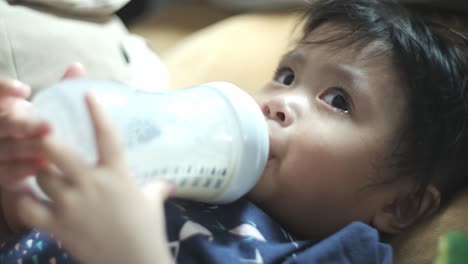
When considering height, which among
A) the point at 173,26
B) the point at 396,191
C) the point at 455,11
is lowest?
the point at 173,26

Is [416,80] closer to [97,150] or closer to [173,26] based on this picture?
[97,150]

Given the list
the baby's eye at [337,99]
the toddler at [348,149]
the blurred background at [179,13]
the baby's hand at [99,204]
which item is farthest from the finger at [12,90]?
the blurred background at [179,13]

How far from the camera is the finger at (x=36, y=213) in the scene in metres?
0.61

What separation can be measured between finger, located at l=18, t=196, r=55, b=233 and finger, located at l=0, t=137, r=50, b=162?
5 cm

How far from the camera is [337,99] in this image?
3.02 ft

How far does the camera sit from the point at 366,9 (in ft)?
→ 3.29

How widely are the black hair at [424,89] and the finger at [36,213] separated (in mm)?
522

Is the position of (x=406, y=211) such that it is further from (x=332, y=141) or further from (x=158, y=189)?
(x=158, y=189)

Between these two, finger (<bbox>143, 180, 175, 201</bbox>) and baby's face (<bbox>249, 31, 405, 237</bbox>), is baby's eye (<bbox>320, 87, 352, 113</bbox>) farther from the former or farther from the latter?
finger (<bbox>143, 180, 175, 201</bbox>)

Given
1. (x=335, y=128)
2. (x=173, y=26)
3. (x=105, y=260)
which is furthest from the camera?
(x=173, y=26)

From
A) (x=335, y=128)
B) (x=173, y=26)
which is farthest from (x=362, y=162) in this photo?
(x=173, y=26)

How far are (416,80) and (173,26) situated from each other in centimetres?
94

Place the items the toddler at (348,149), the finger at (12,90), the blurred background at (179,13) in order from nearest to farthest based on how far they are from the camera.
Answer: the finger at (12,90), the toddler at (348,149), the blurred background at (179,13)

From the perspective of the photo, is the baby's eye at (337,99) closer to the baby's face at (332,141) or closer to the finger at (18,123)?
the baby's face at (332,141)
